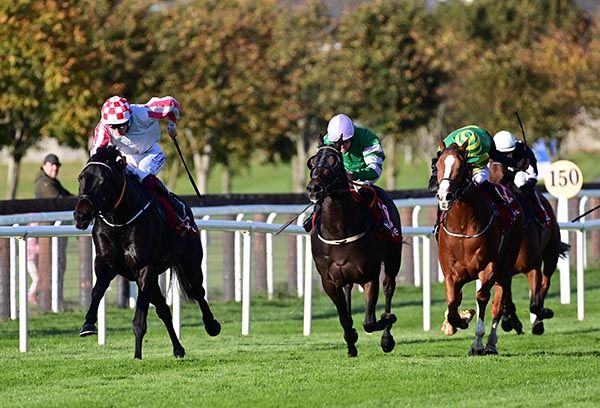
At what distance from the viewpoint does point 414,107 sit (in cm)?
4134

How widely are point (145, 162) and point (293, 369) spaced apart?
207cm

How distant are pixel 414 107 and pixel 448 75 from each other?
1756 millimetres

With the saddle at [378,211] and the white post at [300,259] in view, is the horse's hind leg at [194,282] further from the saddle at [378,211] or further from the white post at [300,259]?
the white post at [300,259]

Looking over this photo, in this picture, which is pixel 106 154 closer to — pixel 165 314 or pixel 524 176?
pixel 165 314

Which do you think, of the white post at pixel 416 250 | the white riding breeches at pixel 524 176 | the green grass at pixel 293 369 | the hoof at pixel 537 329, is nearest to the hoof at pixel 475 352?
the green grass at pixel 293 369

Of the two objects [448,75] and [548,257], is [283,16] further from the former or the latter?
[548,257]

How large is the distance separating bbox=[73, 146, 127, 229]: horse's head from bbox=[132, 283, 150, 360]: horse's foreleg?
0.69 m

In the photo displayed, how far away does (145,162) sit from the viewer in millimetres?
10945

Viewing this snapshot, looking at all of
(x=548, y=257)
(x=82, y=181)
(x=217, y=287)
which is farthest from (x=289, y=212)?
(x=82, y=181)

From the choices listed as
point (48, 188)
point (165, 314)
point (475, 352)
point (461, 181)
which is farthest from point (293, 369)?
point (48, 188)

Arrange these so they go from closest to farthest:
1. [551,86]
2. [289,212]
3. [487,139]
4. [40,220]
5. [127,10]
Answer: [487,139] < [40,220] < [289,212] < [127,10] < [551,86]

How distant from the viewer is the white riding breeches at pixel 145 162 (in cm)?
1086

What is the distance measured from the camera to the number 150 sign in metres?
16.9

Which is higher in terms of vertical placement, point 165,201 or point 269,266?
point 165,201
